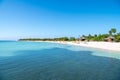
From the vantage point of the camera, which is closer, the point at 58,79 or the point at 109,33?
the point at 58,79

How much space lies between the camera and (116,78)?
5582 millimetres

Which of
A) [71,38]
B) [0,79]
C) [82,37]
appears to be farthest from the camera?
[71,38]

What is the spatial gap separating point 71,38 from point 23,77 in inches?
2125

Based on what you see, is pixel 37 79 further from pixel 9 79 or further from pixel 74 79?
pixel 74 79

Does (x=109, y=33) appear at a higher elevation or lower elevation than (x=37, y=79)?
higher

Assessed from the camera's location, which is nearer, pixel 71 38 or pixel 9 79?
pixel 9 79

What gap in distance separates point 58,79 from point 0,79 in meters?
2.36

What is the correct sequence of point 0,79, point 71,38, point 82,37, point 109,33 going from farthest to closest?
1. point 71,38
2. point 82,37
3. point 109,33
4. point 0,79

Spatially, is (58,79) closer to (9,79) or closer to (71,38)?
(9,79)

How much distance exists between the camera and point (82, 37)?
159 ft

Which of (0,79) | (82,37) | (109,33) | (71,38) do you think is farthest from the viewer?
(71,38)

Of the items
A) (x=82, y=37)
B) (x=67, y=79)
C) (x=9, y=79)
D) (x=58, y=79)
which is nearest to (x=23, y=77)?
(x=9, y=79)

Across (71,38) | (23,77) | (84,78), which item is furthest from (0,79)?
(71,38)

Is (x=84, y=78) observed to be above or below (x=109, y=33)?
below
